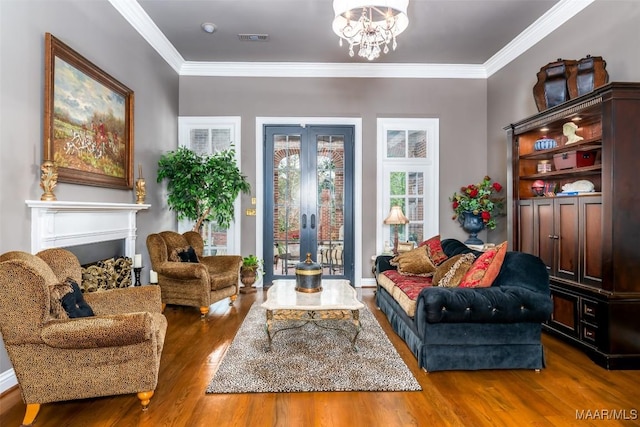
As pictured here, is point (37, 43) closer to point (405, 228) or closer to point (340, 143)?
point (340, 143)

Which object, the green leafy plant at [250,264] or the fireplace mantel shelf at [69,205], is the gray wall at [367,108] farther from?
the fireplace mantel shelf at [69,205]

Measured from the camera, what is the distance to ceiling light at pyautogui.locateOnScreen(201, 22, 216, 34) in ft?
13.6

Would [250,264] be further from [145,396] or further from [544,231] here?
[544,231]

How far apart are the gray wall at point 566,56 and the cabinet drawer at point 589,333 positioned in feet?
6.92

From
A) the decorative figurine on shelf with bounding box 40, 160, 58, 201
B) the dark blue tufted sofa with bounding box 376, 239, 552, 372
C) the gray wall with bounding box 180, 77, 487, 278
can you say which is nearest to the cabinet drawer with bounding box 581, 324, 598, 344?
the dark blue tufted sofa with bounding box 376, 239, 552, 372

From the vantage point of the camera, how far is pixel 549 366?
8.92 ft

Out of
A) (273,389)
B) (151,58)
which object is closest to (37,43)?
(151,58)

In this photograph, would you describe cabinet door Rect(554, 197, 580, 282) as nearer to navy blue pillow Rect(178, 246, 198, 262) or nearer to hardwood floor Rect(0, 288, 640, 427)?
hardwood floor Rect(0, 288, 640, 427)

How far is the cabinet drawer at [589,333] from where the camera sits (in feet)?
9.20

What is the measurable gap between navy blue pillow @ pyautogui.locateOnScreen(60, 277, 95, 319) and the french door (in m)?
3.33

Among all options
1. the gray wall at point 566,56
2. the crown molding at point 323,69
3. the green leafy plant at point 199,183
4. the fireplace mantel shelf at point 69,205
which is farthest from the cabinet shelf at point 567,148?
the fireplace mantel shelf at point 69,205

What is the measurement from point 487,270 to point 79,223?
3.33 metres

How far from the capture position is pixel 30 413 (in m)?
1.97

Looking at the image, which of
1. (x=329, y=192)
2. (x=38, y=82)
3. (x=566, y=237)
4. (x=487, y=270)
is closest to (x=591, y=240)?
(x=566, y=237)
